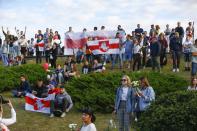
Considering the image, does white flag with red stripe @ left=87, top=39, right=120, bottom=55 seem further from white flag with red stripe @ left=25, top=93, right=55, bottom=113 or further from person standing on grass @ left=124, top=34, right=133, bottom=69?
white flag with red stripe @ left=25, top=93, right=55, bottom=113

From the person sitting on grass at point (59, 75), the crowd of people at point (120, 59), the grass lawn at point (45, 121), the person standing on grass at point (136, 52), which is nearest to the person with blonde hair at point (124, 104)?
the crowd of people at point (120, 59)

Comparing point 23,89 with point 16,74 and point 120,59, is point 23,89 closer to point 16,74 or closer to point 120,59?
point 16,74

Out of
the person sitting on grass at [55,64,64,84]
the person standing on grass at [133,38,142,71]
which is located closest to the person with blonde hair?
the person sitting on grass at [55,64,64,84]

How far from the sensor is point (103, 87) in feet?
68.8

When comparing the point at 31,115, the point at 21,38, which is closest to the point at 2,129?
the point at 31,115

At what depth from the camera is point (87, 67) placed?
27156 millimetres

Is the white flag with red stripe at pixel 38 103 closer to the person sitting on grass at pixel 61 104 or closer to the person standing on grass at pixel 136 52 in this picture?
the person sitting on grass at pixel 61 104

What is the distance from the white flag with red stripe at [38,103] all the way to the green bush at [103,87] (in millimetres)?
1040

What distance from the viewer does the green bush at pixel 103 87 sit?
1992cm

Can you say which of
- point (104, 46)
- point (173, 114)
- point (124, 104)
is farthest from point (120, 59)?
point (173, 114)

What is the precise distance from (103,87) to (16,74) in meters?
7.59

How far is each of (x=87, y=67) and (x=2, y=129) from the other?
54.9 ft

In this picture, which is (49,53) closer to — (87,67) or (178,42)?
(87,67)

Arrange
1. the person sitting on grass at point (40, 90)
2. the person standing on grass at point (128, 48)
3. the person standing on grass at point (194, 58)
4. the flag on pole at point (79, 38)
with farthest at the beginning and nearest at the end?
the flag on pole at point (79, 38)
the person standing on grass at point (128, 48)
the person standing on grass at point (194, 58)
the person sitting on grass at point (40, 90)
